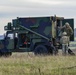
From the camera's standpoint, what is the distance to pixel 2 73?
11844mm

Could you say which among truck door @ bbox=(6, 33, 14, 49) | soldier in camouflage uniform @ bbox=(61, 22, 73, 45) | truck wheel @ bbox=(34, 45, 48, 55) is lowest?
truck wheel @ bbox=(34, 45, 48, 55)

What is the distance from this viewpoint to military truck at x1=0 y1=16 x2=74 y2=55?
2130 cm

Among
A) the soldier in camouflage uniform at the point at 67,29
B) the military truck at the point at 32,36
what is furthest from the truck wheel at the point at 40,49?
the soldier in camouflage uniform at the point at 67,29

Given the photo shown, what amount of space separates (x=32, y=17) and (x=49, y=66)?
28.1 ft

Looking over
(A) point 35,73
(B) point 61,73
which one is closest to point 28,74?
(A) point 35,73

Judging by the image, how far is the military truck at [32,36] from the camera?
21.3 m

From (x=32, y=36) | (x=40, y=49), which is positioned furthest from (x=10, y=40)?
(x=40, y=49)

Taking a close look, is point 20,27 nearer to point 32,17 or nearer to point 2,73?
point 32,17

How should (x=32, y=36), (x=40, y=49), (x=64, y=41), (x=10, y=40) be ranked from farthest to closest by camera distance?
(x=10, y=40) < (x=32, y=36) < (x=40, y=49) < (x=64, y=41)

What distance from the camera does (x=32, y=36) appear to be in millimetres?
21375

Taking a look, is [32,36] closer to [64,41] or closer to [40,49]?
[40,49]

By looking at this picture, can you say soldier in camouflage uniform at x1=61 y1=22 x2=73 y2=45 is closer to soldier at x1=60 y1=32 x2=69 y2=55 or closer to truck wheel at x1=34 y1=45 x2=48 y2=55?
soldier at x1=60 y1=32 x2=69 y2=55

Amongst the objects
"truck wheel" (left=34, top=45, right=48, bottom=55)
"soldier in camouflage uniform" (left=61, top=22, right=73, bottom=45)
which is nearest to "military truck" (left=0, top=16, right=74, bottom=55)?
"truck wheel" (left=34, top=45, right=48, bottom=55)

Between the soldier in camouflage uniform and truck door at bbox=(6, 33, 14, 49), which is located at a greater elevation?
the soldier in camouflage uniform
